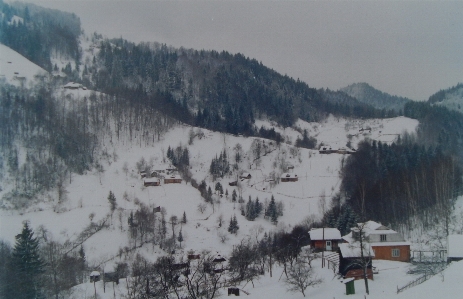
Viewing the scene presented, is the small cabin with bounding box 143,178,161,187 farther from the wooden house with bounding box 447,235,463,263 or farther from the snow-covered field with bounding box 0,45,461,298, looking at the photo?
the wooden house with bounding box 447,235,463,263

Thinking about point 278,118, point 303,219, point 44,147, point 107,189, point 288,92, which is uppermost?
point 288,92

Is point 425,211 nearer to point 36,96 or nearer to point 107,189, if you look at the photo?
point 107,189

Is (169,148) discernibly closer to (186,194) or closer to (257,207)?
(186,194)

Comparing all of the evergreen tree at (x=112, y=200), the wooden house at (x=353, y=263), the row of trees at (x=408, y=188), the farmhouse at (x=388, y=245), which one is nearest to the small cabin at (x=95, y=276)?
the evergreen tree at (x=112, y=200)

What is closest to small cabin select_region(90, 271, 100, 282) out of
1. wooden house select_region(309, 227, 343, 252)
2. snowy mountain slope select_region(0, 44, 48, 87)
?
wooden house select_region(309, 227, 343, 252)

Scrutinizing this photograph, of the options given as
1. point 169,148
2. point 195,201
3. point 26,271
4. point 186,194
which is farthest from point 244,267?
point 169,148

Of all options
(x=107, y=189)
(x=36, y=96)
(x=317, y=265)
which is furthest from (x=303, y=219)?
(x=36, y=96)
